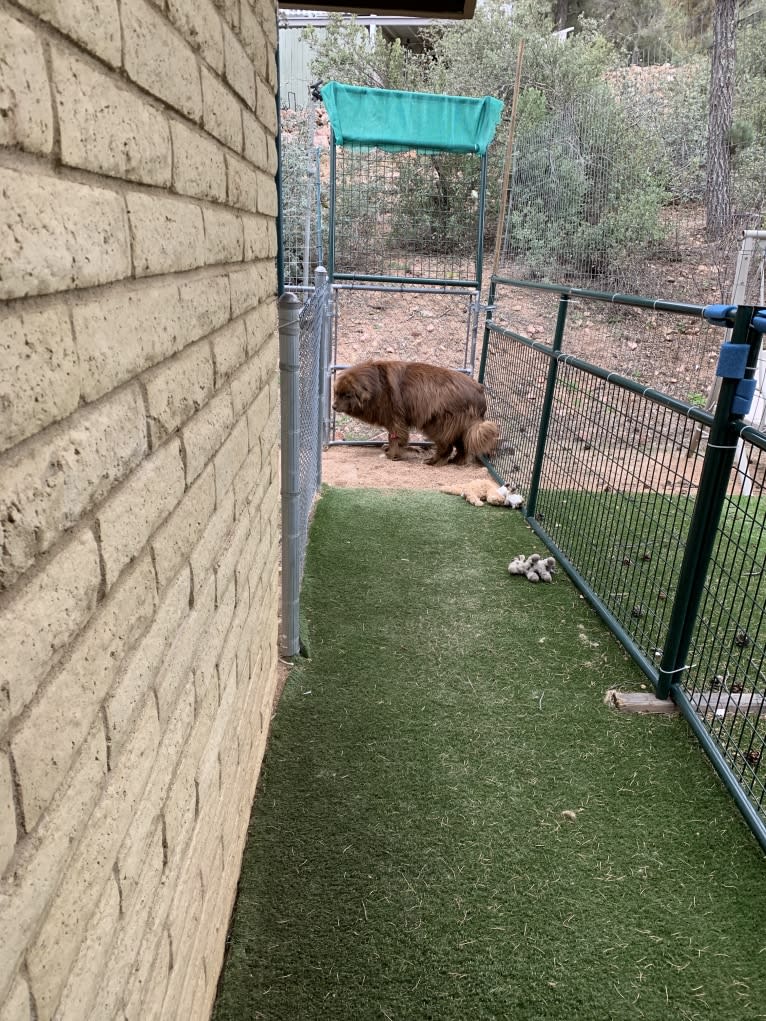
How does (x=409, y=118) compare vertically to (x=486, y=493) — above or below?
above

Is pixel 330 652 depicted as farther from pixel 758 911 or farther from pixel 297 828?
pixel 758 911

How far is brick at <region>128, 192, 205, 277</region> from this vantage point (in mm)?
924

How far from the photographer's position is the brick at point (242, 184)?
157 cm

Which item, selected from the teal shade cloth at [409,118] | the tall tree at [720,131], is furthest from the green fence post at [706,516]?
the tall tree at [720,131]

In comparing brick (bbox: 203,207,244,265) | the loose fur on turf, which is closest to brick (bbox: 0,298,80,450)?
brick (bbox: 203,207,244,265)

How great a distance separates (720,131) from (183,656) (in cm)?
1341

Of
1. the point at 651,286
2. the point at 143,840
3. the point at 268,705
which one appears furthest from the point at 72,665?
the point at 651,286

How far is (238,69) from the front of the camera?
158 cm

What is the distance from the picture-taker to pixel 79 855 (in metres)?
0.79

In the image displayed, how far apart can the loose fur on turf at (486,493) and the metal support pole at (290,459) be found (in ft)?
9.52

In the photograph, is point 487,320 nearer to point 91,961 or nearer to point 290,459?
point 290,459

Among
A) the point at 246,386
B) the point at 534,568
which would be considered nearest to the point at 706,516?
the point at 534,568

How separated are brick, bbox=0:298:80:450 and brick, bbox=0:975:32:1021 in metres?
0.50

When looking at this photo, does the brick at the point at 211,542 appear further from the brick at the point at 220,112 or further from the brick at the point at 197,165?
the brick at the point at 220,112
